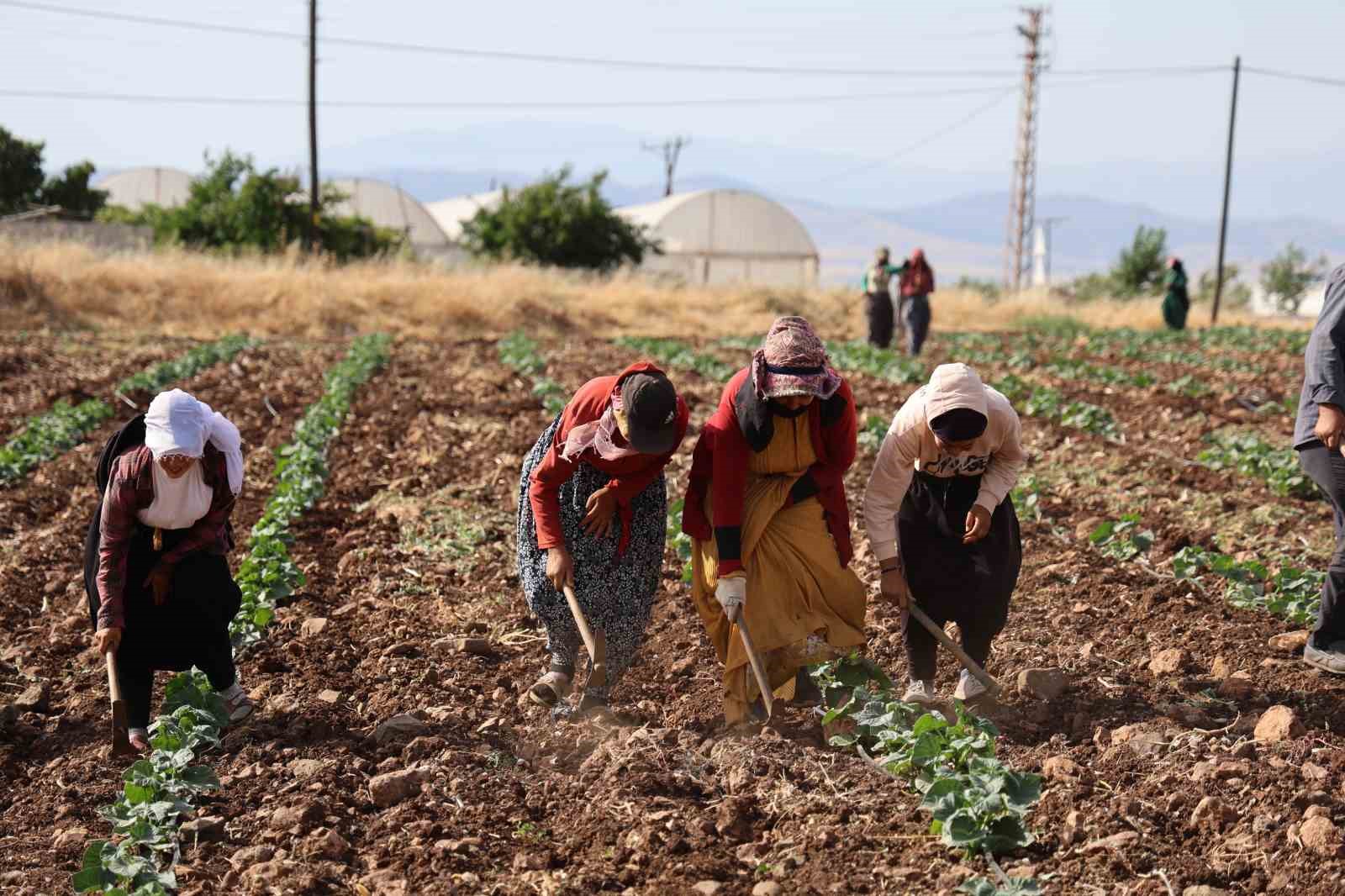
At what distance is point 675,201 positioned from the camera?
142 feet

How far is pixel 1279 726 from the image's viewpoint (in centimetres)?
415

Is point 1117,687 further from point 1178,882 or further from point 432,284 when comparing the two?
point 432,284

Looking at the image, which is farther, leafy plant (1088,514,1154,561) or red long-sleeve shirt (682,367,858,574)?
leafy plant (1088,514,1154,561)

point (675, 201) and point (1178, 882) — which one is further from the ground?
point (675, 201)

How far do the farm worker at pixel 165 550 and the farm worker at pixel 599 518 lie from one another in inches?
38.0

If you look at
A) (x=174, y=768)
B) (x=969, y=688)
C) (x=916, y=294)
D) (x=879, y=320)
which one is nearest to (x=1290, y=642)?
(x=969, y=688)

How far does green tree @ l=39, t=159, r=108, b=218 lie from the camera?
33625 mm

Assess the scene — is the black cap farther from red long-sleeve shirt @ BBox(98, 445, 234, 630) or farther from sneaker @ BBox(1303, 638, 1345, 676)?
sneaker @ BBox(1303, 638, 1345, 676)

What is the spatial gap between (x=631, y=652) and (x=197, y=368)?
11041 millimetres

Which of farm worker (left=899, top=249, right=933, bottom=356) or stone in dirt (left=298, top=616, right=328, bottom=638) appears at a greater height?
farm worker (left=899, top=249, right=933, bottom=356)

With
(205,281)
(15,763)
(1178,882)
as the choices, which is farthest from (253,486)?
(205,281)

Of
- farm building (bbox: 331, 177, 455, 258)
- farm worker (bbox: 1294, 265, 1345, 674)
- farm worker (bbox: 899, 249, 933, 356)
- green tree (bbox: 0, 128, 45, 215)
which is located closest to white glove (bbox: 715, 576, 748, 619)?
farm worker (bbox: 1294, 265, 1345, 674)

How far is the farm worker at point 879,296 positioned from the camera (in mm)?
15234

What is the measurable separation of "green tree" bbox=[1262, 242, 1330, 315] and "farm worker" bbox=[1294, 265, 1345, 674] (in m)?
51.3
